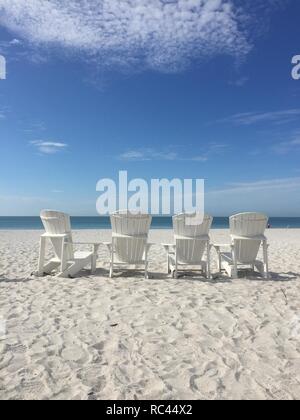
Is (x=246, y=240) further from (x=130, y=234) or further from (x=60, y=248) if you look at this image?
(x=60, y=248)

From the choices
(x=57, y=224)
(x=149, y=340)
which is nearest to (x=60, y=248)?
(x=57, y=224)

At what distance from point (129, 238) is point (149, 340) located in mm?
2814

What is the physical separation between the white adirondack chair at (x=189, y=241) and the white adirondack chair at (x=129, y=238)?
0.50m

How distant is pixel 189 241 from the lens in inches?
237

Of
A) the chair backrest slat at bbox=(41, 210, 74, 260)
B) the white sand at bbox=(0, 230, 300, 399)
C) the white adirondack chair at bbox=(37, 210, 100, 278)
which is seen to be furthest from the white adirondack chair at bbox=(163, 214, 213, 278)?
the chair backrest slat at bbox=(41, 210, 74, 260)

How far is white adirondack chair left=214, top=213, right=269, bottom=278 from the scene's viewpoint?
238 inches

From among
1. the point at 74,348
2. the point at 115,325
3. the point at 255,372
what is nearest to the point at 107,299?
the point at 115,325

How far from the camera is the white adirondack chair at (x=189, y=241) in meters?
5.92

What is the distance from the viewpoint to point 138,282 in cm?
558

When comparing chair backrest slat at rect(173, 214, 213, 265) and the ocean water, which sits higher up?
chair backrest slat at rect(173, 214, 213, 265)

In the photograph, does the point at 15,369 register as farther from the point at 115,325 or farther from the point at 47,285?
the point at 47,285

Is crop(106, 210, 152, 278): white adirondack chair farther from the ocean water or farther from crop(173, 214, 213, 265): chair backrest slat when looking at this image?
the ocean water

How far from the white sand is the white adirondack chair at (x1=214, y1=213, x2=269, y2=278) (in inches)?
27.4

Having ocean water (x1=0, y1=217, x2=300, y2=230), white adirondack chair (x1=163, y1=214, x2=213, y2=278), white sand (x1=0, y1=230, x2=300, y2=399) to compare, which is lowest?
white sand (x1=0, y1=230, x2=300, y2=399)
